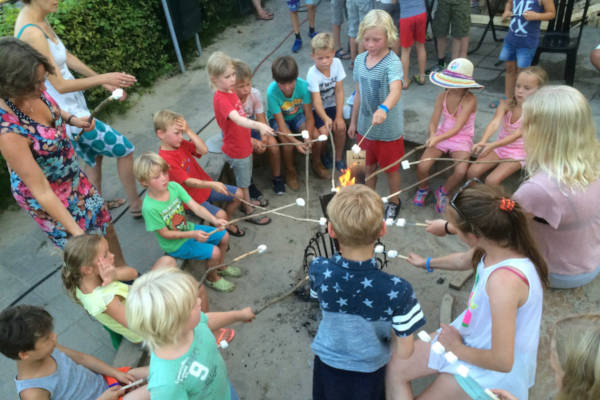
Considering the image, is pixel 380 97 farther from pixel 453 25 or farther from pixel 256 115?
pixel 453 25

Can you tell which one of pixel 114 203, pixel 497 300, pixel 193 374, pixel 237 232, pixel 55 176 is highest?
pixel 55 176

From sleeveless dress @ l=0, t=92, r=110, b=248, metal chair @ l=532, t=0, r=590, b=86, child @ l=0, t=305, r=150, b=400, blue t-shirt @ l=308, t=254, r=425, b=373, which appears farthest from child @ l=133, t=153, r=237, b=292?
metal chair @ l=532, t=0, r=590, b=86

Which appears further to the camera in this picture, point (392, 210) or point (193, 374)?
point (392, 210)

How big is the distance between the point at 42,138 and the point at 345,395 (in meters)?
2.14

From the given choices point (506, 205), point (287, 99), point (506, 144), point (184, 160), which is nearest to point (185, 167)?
point (184, 160)

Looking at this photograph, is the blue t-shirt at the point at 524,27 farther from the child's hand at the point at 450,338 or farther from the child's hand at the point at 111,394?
the child's hand at the point at 111,394

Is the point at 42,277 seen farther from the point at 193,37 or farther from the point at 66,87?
the point at 193,37

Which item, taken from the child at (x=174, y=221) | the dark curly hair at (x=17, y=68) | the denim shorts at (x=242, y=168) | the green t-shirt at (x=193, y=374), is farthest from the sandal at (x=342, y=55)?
the green t-shirt at (x=193, y=374)

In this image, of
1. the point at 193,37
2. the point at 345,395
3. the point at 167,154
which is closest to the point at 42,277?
the point at 167,154

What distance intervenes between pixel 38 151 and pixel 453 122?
3.15m

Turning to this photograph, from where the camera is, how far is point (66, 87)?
328cm

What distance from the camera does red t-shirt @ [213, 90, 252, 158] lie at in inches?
149

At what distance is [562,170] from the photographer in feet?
7.89

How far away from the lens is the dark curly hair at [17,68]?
2.39 m
